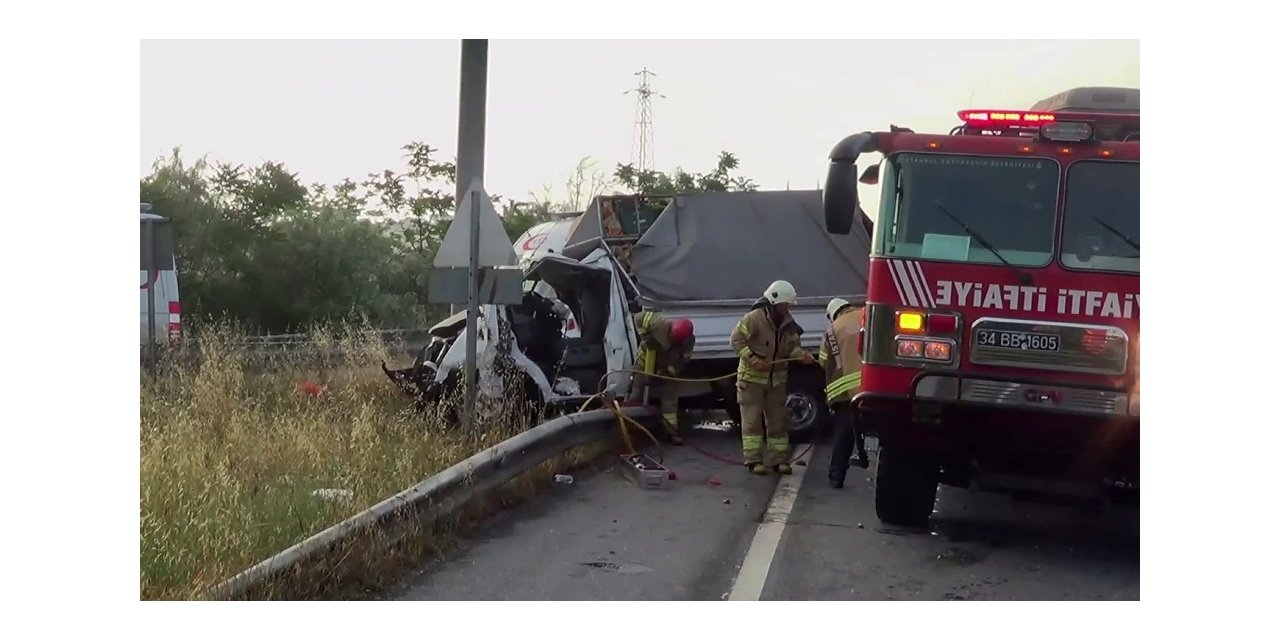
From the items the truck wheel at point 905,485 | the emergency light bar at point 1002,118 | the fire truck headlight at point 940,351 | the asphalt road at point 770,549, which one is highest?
the emergency light bar at point 1002,118

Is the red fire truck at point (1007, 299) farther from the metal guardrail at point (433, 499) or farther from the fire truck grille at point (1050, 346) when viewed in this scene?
the metal guardrail at point (433, 499)

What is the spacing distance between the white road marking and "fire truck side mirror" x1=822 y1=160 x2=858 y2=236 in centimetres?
180

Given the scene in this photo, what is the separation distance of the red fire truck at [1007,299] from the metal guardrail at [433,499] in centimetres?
218

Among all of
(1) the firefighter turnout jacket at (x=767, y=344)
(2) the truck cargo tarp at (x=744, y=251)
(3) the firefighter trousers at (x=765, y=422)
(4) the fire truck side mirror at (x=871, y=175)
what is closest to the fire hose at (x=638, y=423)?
(1) the firefighter turnout jacket at (x=767, y=344)

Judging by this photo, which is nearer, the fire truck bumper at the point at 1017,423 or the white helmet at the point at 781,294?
the fire truck bumper at the point at 1017,423

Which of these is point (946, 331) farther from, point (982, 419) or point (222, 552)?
point (222, 552)

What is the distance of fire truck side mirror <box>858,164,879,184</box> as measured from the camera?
297 inches

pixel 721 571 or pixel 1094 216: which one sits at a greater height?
pixel 1094 216

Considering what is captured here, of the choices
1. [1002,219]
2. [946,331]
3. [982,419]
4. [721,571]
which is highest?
[1002,219]

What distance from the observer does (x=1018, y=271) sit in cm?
700

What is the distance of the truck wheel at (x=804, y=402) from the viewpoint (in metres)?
11.4

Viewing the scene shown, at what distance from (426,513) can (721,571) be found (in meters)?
1.53

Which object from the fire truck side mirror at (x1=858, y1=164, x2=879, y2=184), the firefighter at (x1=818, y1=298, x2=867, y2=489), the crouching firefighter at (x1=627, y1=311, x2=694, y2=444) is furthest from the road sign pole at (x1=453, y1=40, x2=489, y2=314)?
the fire truck side mirror at (x1=858, y1=164, x2=879, y2=184)
